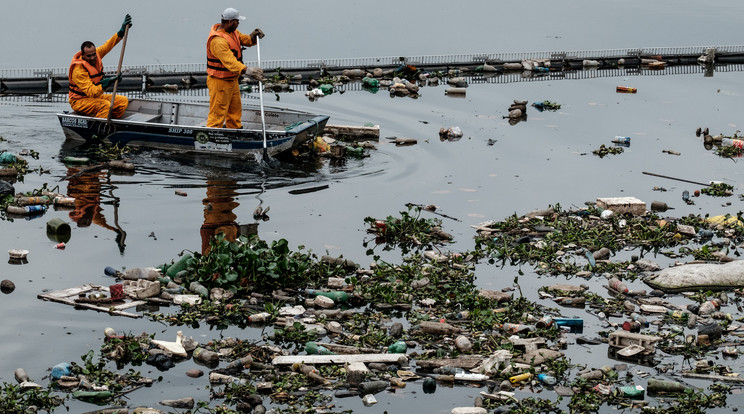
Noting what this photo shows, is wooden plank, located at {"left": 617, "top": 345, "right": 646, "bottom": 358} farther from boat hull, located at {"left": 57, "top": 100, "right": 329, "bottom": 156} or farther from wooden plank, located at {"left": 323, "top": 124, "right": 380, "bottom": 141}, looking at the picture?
wooden plank, located at {"left": 323, "top": 124, "right": 380, "bottom": 141}

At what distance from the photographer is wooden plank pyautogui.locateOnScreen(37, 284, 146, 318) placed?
10.1 metres

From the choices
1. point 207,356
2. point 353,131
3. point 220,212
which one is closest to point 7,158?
point 220,212

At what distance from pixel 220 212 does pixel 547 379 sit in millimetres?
6398

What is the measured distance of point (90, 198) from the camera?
14.5 meters

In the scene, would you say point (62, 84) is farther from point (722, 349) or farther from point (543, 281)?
point (722, 349)

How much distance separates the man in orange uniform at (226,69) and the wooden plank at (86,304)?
5.95m

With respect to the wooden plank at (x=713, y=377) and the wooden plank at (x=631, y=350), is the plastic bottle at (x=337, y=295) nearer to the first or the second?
the wooden plank at (x=631, y=350)

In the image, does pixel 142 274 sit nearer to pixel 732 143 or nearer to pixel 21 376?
pixel 21 376

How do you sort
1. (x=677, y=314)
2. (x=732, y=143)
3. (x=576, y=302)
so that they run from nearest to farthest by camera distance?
(x=677, y=314)
(x=576, y=302)
(x=732, y=143)

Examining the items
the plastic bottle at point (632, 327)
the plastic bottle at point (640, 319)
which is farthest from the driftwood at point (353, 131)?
the plastic bottle at point (632, 327)

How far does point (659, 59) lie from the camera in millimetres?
29188

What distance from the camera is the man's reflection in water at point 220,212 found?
42.4 feet

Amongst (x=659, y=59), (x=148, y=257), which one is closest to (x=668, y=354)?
(x=148, y=257)

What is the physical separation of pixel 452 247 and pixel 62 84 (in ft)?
43.6
